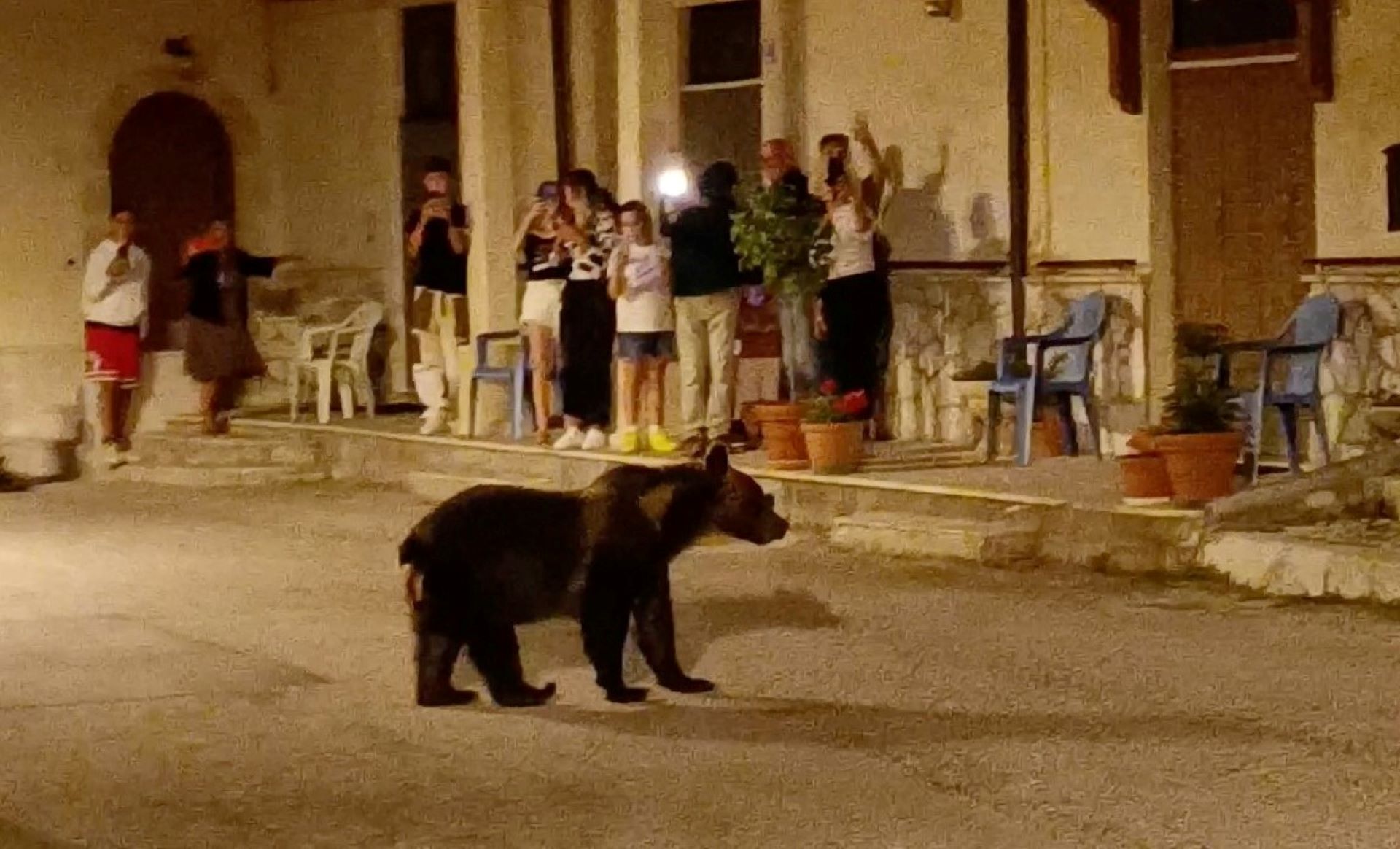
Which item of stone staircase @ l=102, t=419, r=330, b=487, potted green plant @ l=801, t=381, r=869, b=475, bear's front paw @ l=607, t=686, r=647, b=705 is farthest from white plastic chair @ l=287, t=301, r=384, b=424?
bear's front paw @ l=607, t=686, r=647, b=705

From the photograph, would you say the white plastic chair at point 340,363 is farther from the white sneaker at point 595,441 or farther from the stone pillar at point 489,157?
the white sneaker at point 595,441

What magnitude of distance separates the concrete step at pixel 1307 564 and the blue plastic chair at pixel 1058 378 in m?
2.25

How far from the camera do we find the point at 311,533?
12.9 m

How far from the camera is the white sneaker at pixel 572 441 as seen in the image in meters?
13.8

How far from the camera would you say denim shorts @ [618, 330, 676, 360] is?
13.4 metres

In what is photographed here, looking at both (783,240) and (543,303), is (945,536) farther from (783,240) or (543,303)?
(543,303)

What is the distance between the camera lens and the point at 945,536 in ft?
36.3

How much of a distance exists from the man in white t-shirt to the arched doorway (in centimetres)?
155

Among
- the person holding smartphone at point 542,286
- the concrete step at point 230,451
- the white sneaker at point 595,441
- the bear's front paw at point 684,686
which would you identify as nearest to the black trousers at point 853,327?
the white sneaker at point 595,441

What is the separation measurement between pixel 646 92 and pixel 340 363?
133 inches

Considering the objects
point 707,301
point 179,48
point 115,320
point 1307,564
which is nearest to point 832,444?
point 707,301

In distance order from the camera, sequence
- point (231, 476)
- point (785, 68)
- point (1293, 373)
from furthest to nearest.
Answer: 1. point (231, 476)
2. point (785, 68)
3. point (1293, 373)

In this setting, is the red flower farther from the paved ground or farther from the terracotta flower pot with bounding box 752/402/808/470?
the paved ground

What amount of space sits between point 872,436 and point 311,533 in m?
3.26
